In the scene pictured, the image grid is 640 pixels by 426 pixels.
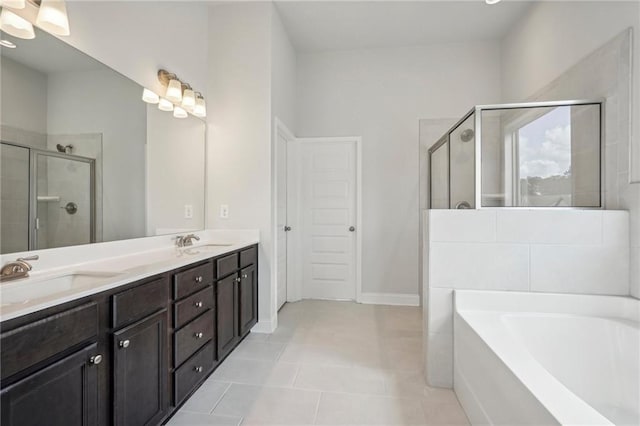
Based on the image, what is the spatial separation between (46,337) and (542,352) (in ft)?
7.08

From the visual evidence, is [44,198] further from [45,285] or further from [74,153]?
[45,285]

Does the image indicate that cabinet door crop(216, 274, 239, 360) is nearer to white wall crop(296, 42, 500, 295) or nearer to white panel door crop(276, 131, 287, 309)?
white panel door crop(276, 131, 287, 309)

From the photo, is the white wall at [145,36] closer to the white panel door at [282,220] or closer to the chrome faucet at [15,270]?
the white panel door at [282,220]

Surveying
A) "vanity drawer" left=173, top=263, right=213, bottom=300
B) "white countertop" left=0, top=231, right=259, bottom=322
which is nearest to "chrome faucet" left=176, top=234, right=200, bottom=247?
"white countertop" left=0, top=231, right=259, bottom=322

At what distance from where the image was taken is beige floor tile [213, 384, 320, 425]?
1612 mm

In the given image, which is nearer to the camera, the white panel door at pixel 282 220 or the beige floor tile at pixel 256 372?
the beige floor tile at pixel 256 372

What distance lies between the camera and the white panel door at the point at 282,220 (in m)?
3.29

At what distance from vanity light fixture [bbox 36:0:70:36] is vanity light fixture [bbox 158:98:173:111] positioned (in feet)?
2.61

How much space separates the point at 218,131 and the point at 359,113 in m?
1.74

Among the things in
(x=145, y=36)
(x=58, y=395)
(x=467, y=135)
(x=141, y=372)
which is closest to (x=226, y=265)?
(x=141, y=372)

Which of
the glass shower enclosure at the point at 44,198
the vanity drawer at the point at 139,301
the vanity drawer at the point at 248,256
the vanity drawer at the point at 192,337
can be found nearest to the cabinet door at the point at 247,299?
the vanity drawer at the point at 248,256

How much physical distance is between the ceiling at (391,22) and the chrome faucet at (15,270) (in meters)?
2.82

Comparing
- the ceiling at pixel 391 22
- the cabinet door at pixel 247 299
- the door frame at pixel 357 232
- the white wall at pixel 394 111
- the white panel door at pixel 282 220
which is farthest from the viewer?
the door frame at pixel 357 232

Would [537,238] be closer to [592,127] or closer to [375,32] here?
[592,127]
